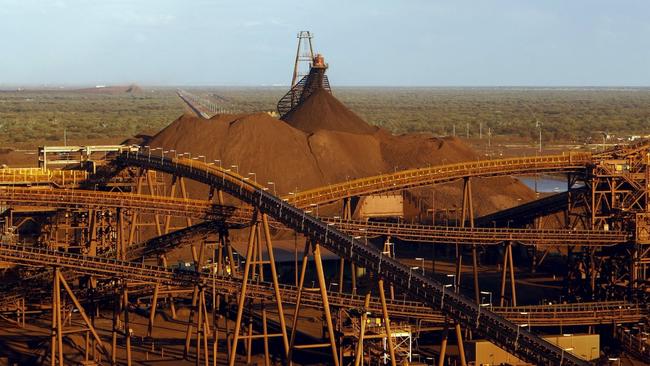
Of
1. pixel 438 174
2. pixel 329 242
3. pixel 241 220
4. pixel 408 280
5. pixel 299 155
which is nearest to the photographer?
pixel 408 280

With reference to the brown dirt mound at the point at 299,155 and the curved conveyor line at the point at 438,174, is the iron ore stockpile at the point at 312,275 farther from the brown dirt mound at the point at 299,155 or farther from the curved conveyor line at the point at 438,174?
the brown dirt mound at the point at 299,155

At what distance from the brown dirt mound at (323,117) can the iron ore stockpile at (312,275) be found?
50541 mm

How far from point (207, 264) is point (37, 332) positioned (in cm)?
2233

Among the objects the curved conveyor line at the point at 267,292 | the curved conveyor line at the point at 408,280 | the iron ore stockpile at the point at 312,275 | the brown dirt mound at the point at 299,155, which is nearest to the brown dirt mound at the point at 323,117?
the brown dirt mound at the point at 299,155

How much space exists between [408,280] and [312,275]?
143 ft

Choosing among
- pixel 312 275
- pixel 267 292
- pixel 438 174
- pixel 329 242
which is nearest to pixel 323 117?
pixel 312 275

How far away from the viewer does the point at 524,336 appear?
6247 cm

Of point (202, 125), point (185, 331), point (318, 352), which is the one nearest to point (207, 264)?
point (185, 331)

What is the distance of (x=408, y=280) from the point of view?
70062 mm

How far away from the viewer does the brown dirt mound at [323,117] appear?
184 m

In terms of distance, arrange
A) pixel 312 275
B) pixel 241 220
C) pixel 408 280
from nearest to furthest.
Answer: pixel 408 280
pixel 241 220
pixel 312 275

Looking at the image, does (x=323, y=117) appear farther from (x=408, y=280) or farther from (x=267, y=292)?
(x=408, y=280)

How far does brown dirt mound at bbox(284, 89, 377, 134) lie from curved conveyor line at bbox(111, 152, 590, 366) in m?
84.9

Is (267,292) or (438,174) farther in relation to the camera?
(438,174)
